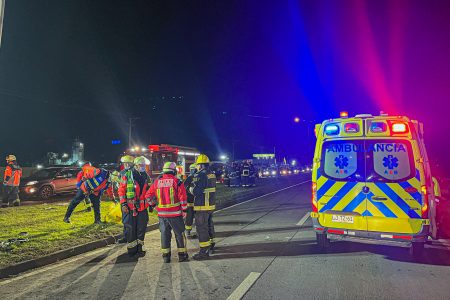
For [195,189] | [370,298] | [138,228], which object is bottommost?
[370,298]

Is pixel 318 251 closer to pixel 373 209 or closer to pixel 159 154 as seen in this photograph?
pixel 373 209

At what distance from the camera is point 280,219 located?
10227mm

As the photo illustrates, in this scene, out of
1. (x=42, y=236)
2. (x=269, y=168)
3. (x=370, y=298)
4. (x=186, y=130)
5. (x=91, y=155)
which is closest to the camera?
(x=370, y=298)

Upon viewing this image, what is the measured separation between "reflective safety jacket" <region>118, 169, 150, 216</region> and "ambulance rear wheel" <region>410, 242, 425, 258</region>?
4799mm

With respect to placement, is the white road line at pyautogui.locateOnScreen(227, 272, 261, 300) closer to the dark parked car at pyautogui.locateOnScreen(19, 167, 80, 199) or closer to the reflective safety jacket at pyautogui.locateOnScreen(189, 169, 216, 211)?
the reflective safety jacket at pyautogui.locateOnScreen(189, 169, 216, 211)

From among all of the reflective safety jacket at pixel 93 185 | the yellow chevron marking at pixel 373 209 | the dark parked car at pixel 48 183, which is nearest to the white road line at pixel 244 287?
the yellow chevron marking at pixel 373 209

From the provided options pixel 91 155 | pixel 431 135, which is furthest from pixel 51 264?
pixel 431 135

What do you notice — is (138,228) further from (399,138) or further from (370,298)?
(399,138)

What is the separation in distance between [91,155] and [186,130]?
69.0 ft

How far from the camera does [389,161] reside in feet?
18.8

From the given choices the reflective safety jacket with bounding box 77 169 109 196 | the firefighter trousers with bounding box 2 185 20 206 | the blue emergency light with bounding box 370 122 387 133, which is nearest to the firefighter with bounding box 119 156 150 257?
the reflective safety jacket with bounding box 77 169 109 196

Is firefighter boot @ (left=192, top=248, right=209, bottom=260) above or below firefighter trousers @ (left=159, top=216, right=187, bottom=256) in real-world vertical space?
below

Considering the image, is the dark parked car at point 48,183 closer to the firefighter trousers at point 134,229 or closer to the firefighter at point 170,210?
the firefighter trousers at point 134,229

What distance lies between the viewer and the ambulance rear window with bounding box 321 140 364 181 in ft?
19.4
